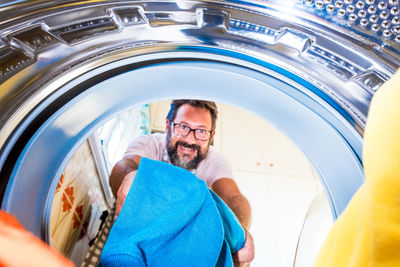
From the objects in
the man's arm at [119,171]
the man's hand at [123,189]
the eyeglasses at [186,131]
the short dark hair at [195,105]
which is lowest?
the man's hand at [123,189]

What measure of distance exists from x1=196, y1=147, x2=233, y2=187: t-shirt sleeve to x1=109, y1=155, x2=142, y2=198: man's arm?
30 cm

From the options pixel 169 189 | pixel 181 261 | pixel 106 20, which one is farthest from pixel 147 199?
pixel 106 20

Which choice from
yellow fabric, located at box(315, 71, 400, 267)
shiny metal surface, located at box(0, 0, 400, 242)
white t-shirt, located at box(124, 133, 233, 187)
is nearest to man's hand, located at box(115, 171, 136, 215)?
white t-shirt, located at box(124, 133, 233, 187)

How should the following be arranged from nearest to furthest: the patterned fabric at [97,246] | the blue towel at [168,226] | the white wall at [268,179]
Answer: the blue towel at [168,226] → the patterned fabric at [97,246] → the white wall at [268,179]

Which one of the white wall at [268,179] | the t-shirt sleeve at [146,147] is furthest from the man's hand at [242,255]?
the t-shirt sleeve at [146,147]

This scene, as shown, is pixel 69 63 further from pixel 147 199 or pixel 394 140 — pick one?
pixel 394 140

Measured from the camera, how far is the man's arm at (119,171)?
1063 mm

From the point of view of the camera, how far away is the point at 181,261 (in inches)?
24.5

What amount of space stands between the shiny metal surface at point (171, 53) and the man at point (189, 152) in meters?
0.51

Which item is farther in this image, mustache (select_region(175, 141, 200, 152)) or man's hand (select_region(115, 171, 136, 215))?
mustache (select_region(175, 141, 200, 152))

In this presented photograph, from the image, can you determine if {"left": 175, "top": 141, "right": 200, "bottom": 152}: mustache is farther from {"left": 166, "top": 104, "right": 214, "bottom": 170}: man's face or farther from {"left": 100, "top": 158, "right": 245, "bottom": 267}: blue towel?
{"left": 100, "top": 158, "right": 245, "bottom": 267}: blue towel

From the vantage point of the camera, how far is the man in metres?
1.09

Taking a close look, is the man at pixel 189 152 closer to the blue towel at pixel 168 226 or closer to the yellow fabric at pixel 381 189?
the blue towel at pixel 168 226

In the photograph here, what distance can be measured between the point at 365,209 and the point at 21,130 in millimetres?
540
